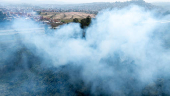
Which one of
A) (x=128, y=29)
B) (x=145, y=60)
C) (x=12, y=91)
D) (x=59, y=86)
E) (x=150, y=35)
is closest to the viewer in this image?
(x=12, y=91)

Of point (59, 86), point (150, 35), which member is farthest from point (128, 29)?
point (59, 86)

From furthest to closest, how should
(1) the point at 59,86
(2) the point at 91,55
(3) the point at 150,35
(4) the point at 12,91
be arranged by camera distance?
1. (3) the point at 150,35
2. (2) the point at 91,55
3. (1) the point at 59,86
4. (4) the point at 12,91

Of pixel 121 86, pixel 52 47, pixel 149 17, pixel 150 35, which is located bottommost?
pixel 121 86

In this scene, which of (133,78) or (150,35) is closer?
(133,78)

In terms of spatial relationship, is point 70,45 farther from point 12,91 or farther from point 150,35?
point 150,35

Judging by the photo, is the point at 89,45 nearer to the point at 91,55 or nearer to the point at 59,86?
the point at 91,55

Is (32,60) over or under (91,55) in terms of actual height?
under
